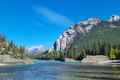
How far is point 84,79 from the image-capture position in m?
65.5

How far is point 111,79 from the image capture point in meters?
64.0

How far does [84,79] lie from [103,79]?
3.91 m

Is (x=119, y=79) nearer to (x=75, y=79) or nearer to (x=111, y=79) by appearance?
(x=111, y=79)

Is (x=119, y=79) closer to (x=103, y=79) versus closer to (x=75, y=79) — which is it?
(x=103, y=79)

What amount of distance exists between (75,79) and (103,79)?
225 inches

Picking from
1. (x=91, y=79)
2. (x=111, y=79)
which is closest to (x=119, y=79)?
(x=111, y=79)

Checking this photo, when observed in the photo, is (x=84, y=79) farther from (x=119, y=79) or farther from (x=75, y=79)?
(x=119, y=79)

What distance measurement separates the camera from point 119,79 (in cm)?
6316

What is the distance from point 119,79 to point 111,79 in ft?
5.52

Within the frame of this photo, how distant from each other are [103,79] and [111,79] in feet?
5.33

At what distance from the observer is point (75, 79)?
215ft

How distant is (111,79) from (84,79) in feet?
18.2

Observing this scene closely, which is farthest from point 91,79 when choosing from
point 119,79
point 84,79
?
point 119,79

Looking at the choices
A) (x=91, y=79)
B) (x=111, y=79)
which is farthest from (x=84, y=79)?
(x=111, y=79)
